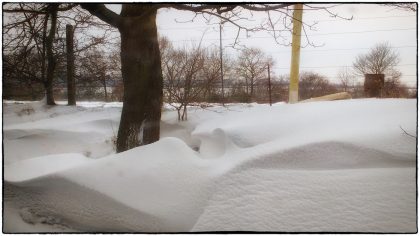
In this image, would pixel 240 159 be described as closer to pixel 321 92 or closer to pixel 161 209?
pixel 161 209

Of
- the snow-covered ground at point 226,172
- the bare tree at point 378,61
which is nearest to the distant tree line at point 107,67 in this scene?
the bare tree at point 378,61

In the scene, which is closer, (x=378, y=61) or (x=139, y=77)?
(x=378, y=61)

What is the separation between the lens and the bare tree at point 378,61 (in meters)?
2.58

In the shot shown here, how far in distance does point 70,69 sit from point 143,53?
0.69 metres

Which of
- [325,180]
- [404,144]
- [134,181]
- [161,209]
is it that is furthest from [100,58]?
[404,144]

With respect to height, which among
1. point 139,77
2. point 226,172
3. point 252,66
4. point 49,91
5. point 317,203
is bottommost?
point 317,203

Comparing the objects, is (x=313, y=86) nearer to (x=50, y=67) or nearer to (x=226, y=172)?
(x=226, y=172)

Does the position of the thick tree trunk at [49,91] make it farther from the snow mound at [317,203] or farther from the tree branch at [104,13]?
the snow mound at [317,203]

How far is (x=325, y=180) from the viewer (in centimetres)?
208

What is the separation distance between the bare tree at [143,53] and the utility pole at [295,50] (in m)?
0.06

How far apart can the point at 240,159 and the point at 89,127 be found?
1.49 m

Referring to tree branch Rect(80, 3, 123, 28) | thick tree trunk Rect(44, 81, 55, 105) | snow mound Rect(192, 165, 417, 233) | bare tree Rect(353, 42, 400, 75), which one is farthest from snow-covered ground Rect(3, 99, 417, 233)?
tree branch Rect(80, 3, 123, 28)

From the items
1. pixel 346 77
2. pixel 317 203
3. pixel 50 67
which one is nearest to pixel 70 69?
pixel 50 67

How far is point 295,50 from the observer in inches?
107
